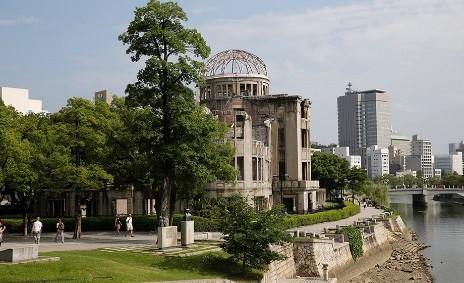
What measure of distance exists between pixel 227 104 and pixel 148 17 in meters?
37.4

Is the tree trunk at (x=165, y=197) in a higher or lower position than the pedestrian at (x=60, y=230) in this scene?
higher

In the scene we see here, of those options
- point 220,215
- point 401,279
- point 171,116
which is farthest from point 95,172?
point 401,279

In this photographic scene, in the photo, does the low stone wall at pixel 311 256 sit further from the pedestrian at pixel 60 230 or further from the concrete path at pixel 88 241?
the pedestrian at pixel 60 230

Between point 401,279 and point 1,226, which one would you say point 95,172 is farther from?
point 401,279

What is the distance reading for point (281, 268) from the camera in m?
38.8

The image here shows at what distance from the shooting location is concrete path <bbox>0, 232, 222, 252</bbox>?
38.0 meters

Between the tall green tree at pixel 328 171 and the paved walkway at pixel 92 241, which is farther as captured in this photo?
the tall green tree at pixel 328 171

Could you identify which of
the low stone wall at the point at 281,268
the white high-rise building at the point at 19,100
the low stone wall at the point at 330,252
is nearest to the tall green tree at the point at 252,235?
the low stone wall at the point at 281,268

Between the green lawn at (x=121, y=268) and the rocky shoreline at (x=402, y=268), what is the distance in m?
16.6

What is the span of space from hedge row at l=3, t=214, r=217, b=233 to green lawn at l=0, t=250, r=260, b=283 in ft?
47.7

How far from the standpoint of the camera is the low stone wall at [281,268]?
35906 millimetres

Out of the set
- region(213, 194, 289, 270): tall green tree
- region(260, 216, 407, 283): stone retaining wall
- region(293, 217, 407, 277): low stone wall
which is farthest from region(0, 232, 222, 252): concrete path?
region(213, 194, 289, 270): tall green tree

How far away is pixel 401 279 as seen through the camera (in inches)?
1953

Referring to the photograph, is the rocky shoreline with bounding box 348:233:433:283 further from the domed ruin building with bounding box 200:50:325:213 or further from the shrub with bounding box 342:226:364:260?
the domed ruin building with bounding box 200:50:325:213
